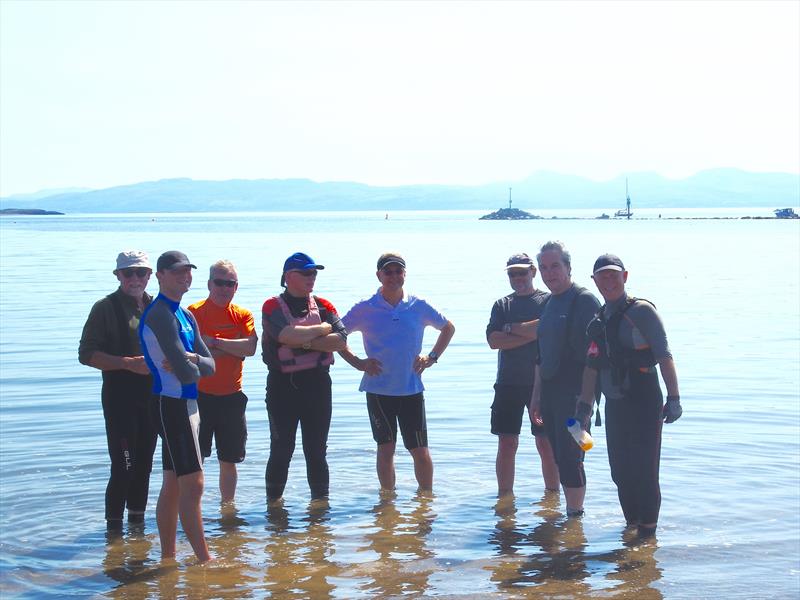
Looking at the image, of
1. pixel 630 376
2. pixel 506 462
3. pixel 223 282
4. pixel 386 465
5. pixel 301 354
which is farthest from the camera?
pixel 386 465

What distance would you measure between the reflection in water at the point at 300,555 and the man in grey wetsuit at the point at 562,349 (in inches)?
77.3

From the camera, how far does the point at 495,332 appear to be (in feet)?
28.8

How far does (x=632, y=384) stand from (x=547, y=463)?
215 centimetres

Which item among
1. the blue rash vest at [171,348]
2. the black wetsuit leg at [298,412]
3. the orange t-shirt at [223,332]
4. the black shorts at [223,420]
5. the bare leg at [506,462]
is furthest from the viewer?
the bare leg at [506,462]

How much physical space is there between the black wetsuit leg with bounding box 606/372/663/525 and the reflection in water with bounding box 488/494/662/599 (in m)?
0.47

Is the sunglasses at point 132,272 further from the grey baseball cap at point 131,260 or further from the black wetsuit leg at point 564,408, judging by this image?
the black wetsuit leg at point 564,408

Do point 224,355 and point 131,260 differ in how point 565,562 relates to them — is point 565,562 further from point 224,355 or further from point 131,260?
point 131,260

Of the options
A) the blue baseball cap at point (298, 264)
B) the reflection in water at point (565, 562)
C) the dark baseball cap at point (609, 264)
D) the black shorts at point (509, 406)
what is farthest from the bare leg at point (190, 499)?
the dark baseball cap at point (609, 264)

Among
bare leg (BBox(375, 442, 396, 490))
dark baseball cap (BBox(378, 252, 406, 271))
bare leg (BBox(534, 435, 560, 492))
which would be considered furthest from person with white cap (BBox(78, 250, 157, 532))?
bare leg (BBox(534, 435, 560, 492))

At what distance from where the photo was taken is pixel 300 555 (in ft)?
25.8

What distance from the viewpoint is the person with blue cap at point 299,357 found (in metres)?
8.39

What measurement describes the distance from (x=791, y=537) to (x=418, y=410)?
3.18 meters

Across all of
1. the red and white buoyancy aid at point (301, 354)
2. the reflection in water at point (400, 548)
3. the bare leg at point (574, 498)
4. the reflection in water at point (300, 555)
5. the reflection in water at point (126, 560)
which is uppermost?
the red and white buoyancy aid at point (301, 354)

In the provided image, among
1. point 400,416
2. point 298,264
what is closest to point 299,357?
point 298,264
